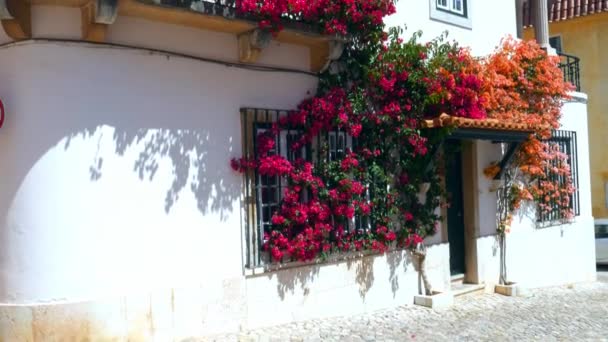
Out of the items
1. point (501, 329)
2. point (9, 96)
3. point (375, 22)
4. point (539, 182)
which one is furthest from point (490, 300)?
point (9, 96)

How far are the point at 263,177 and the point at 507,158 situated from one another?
5.01 m

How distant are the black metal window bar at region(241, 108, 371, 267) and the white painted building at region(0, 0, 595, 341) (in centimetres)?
10

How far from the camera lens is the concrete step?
10.4m

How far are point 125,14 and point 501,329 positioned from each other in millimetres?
5791

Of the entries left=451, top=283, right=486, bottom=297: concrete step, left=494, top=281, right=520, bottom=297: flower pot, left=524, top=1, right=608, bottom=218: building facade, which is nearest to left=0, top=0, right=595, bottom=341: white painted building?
left=451, top=283, right=486, bottom=297: concrete step

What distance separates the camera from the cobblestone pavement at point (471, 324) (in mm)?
7699

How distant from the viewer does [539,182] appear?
12156mm

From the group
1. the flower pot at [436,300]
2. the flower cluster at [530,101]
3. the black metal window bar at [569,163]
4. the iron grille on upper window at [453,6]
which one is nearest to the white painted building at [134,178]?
the flower pot at [436,300]

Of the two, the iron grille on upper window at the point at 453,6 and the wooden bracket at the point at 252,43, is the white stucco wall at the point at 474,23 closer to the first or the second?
the iron grille on upper window at the point at 453,6

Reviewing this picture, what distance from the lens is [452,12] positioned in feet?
35.7

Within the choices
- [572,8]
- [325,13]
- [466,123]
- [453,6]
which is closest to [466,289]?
[466,123]

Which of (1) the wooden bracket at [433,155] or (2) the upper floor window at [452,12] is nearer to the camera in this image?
(1) the wooden bracket at [433,155]

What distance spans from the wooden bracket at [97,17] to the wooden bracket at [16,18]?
0.49 meters

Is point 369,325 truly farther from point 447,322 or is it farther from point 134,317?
point 134,317
